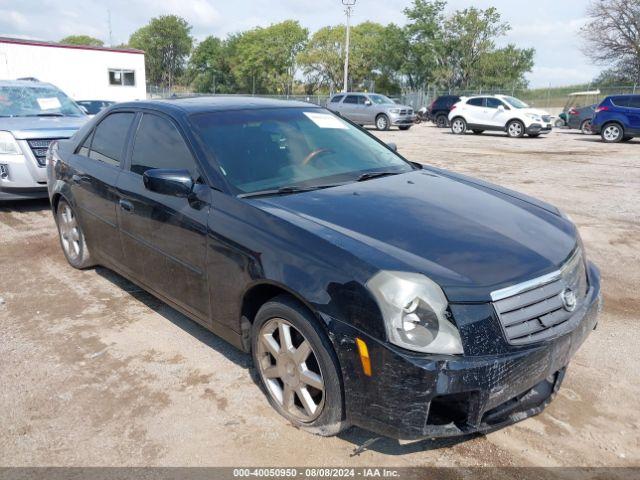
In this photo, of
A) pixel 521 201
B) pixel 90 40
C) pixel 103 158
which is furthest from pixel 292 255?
pixel 90 40

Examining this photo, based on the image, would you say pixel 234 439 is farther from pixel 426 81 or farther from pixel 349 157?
pixel 426 81

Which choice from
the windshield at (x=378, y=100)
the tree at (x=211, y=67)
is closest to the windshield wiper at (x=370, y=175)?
the windshield at (x=378, y=100)

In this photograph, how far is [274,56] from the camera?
8169cm

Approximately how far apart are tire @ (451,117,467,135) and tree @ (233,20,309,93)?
192 ft

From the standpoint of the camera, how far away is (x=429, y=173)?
13.3 feet

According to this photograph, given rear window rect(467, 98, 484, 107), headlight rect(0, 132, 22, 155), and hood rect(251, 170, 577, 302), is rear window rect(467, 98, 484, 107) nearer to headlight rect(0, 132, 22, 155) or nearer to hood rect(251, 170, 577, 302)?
headlight rect(0, 132, 22, 155)

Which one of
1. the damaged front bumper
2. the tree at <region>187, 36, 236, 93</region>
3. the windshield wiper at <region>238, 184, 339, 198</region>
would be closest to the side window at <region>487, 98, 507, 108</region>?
the windshield wiper at <region>238, 184, 339, 198</region>

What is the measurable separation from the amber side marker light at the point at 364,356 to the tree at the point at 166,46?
3737 inches

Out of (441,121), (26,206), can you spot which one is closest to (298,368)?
(26,206)

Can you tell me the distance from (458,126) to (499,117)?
2308mm

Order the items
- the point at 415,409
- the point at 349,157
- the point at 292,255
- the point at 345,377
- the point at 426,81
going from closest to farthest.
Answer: the point at 415,409 → the point at 345,377 → the point at 292,255 → the point at 349,157 → the point at 426,81

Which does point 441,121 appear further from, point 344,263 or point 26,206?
point 344,263

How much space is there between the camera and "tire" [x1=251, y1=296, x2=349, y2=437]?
2549mm

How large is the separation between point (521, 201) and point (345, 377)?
1886 mm
